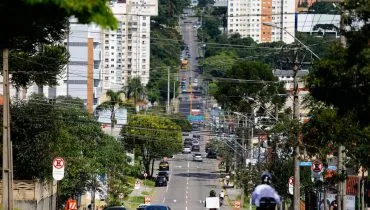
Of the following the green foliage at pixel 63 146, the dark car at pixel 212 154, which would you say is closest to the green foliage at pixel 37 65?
the green foliage at pixel 63 146

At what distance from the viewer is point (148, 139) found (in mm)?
124000

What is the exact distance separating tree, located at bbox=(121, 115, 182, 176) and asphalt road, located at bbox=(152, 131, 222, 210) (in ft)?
9.38

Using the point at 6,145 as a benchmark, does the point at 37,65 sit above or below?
above

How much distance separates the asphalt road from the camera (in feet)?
308

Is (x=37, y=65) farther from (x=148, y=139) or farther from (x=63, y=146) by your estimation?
(x=148, y=139)

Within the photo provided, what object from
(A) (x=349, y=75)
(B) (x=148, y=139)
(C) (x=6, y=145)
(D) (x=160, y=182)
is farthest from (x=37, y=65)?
(B) (x=148, y=139)

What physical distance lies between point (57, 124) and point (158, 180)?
58.8 meters

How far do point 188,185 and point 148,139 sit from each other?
1036 centimetres

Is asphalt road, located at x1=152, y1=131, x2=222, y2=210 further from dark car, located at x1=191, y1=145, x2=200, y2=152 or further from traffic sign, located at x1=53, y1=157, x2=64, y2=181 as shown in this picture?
traffic sign, located at x1=53, y1=157, x2=64, y2=181

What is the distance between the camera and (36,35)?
23781 mm

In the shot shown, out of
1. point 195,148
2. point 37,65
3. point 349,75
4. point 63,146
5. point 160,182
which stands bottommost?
point 195,148

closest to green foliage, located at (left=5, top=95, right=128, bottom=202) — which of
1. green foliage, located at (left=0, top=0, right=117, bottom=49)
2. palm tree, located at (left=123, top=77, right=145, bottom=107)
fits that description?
green foliage, located at (left=0, top=0, right=117, bottom=49)

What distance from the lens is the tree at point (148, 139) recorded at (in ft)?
404

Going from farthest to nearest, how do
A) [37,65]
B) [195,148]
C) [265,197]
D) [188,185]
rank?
[195,148]
[188,185]
[37,65]
[265,197]
